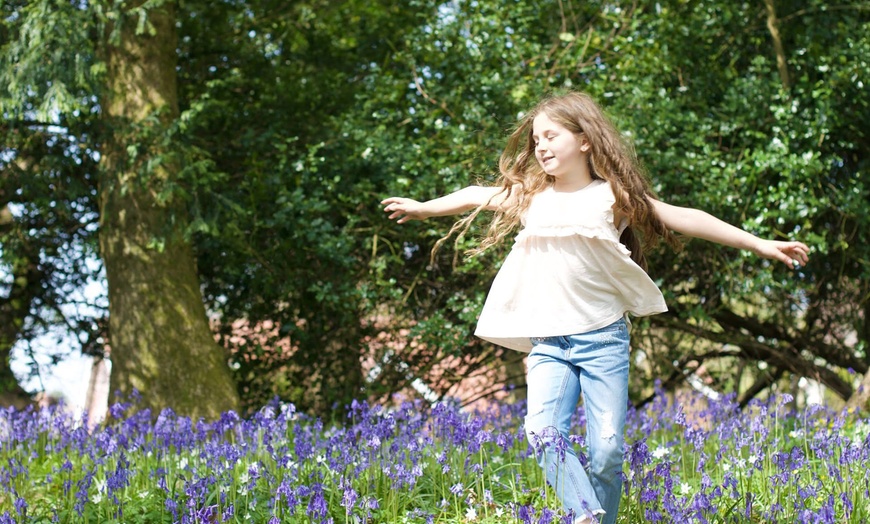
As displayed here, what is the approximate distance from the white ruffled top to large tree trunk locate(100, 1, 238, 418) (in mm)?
3367

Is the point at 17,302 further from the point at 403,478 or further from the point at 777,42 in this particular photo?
the point at 777,42

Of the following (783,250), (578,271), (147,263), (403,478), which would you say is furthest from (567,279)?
(147,263)

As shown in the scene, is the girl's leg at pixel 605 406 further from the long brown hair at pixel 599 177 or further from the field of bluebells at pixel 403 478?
the long brown hair at pixel 599 177

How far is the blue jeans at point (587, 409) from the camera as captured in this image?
10.3 ft

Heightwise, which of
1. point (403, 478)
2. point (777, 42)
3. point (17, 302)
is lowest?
point (403, 478)

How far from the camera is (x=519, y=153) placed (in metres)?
3.86

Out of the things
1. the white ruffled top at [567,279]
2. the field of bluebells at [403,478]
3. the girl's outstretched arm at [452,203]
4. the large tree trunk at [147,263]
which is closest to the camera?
the white ruffled top at [567,279]

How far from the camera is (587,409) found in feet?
10.6

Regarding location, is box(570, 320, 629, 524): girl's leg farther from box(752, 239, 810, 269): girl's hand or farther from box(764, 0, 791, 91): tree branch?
box(764, 0, 791, 91): tree branch

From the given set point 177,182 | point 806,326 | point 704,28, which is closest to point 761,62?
point 704,28

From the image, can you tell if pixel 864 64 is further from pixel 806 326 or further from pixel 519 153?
pixel 519 153

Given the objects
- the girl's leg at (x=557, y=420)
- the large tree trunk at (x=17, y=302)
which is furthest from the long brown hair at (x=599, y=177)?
the large tree trunk at (x=17, y=302)

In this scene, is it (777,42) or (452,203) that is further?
(777,42)

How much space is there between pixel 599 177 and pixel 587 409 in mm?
907
